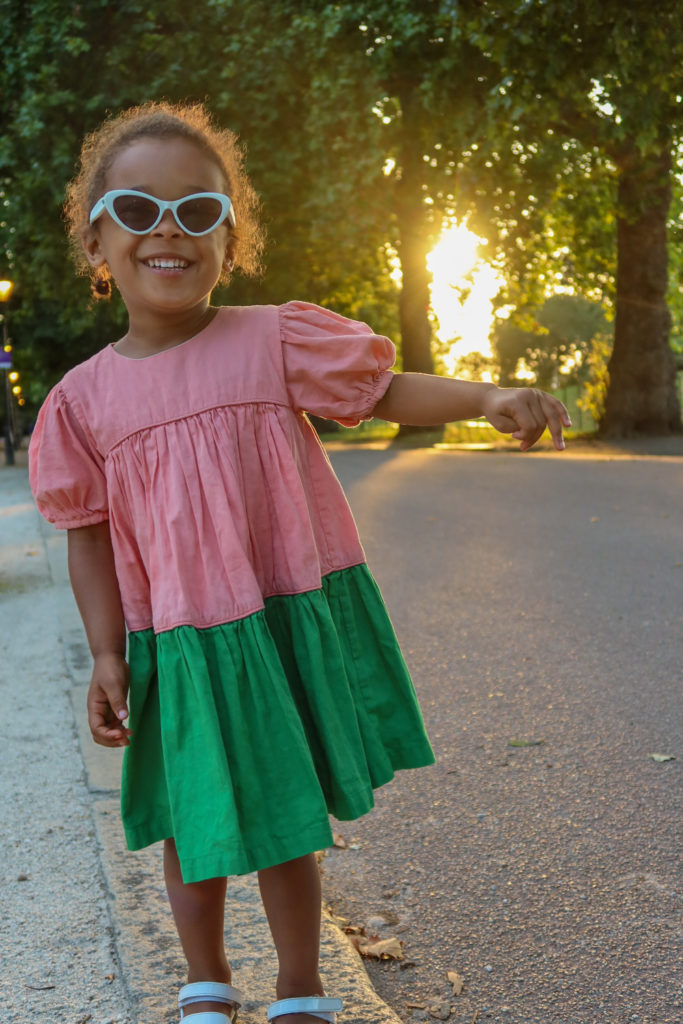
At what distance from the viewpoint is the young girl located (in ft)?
6.77

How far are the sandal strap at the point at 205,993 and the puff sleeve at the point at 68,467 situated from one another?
0.90 meters

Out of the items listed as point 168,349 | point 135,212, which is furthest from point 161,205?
point 168,349

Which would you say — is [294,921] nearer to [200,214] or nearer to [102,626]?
[102,626]

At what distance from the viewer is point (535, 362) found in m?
59.6

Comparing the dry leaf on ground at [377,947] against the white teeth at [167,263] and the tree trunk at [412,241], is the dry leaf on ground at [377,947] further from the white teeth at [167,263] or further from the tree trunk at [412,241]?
the tree trunk at [412,241]

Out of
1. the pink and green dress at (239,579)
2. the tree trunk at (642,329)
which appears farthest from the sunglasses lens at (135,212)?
the tree trunk at (642,329)

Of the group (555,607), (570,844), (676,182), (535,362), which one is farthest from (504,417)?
(535,362)

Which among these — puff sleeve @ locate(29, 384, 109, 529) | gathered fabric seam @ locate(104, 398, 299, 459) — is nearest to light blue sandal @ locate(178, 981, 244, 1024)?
puff sleeve @ locate(29, 384, 109, 529)

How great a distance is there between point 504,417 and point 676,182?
18.4m

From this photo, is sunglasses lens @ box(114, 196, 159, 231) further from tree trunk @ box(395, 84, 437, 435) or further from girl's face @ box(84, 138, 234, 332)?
tree trunk @ box(395, 84, 437, 435)

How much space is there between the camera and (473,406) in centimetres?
213

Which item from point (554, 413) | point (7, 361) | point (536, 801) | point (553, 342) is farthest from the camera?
point (553, 342)

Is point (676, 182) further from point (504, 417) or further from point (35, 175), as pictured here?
point (504, 417)

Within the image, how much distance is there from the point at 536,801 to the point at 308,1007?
1.39 meters
